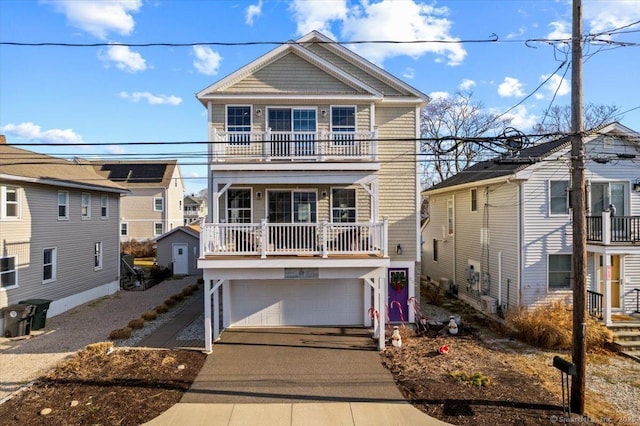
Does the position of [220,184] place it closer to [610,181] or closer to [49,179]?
[49,179]

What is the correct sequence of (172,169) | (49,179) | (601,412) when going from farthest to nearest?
(172,169)
(49,179)
(601,412)

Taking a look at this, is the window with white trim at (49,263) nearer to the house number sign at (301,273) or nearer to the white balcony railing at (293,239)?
the white balcony railing at (293,239)

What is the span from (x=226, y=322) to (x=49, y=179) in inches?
368

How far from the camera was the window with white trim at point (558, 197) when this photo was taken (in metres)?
13.0

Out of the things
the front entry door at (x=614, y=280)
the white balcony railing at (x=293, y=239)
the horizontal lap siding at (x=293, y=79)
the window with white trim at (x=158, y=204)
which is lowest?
the front entry door at (x=614, y=280)

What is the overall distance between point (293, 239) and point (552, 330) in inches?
330

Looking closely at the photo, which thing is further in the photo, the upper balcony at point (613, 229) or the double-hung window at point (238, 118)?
the double-hung window at point (238, 118)

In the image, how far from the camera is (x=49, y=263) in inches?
589

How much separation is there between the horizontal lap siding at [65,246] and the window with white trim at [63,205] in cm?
21

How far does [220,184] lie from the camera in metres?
12.2

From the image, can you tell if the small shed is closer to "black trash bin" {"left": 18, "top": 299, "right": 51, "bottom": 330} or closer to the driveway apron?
"black trash bin" {"left": 18, "top": 299, "right": 51, "bottom": 330}

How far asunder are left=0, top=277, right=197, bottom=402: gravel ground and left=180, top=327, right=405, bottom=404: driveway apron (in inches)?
144

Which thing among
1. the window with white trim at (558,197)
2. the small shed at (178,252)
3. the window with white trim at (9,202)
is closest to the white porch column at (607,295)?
the window with white trim at (558,197)

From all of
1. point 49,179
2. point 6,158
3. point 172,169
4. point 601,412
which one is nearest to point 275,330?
point 601,412
